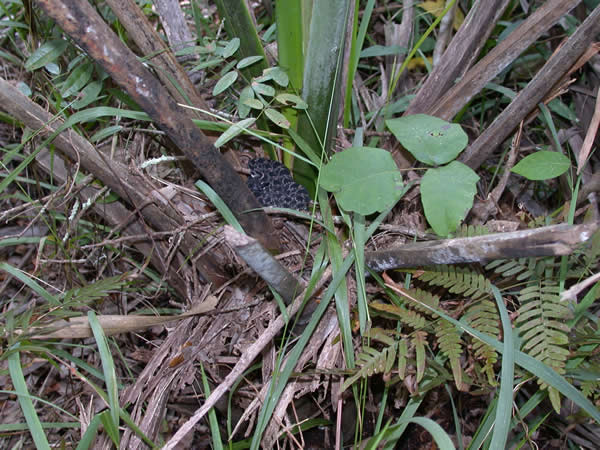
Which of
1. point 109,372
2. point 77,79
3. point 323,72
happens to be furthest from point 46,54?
point 109,372

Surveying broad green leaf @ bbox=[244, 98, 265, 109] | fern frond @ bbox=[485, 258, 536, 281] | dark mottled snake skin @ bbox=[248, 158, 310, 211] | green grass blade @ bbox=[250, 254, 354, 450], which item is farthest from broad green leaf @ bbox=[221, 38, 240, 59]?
fern frond @ bbox=[485, 258, 536, 281]

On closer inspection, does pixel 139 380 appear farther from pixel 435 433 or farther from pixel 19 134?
pixel 19 134

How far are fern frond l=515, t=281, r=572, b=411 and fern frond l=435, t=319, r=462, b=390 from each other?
0.45 feet

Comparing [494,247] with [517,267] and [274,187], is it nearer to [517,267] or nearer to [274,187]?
[517,267]

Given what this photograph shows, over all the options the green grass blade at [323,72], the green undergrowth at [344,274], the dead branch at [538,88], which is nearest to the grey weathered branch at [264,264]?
the green undergrowth at [344,274]

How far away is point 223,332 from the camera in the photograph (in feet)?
3.91

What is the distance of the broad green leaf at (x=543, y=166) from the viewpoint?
1.09 metres

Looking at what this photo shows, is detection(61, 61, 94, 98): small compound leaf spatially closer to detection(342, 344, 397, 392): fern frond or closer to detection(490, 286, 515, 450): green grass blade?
detection(342, 344, 397, 392): fern frond

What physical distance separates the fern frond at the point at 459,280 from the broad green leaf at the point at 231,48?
711 millimetres

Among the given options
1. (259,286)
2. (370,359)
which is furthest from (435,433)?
(259,286)

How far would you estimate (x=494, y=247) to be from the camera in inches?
31.5

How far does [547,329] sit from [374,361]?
0.37m

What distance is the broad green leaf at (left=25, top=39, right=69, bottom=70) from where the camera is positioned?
3.84 ft

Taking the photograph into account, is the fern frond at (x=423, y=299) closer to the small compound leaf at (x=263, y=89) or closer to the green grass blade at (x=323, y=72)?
the green grass blade at (x=323, y=72)
